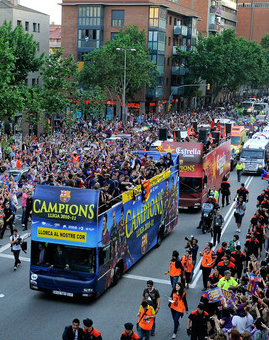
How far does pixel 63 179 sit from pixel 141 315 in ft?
41.3

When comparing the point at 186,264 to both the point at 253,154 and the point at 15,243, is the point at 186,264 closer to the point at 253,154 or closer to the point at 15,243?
the point at 15,243

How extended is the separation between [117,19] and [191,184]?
53.7 meters

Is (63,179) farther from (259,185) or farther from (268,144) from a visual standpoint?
(268,144)

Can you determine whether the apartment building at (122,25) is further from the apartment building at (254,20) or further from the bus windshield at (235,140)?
the apartment building at (254,20)

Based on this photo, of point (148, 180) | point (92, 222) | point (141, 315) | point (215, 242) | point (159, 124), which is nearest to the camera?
point (141, 315)

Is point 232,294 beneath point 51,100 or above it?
beneath

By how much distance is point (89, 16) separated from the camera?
7869 centimetres

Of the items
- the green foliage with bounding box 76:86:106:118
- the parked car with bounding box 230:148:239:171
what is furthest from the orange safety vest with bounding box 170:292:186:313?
the green foliage with bounding box 76:86:106:118

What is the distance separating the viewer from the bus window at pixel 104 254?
1590 centimetres

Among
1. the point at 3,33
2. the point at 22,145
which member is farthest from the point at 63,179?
the point at 3,33

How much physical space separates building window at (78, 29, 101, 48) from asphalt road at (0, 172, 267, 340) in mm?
60464

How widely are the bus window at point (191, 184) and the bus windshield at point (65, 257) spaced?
13.7 m

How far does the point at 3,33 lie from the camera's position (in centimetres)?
4653

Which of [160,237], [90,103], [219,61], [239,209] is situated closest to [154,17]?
[219,61]
